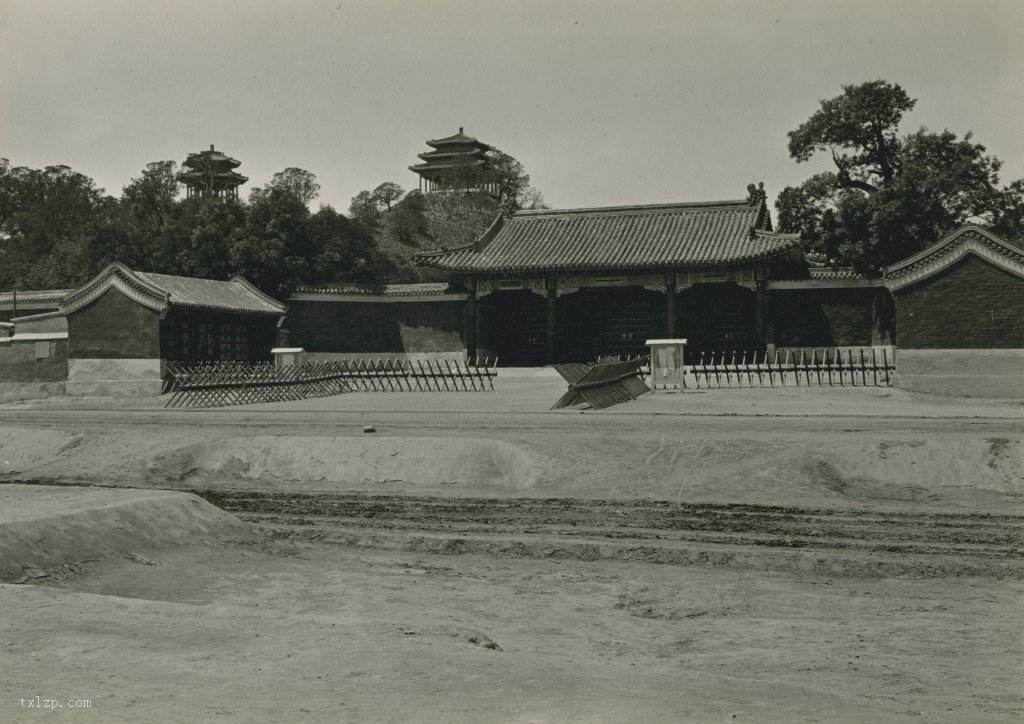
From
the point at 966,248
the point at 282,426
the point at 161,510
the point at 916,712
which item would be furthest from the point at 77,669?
the point at 966,248

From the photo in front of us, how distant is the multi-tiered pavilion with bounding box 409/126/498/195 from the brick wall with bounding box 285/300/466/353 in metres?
18.8

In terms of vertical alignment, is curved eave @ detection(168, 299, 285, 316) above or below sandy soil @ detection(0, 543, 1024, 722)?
above

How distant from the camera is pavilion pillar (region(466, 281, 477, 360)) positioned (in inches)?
1058

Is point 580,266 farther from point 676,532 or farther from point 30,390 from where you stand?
point 676,532

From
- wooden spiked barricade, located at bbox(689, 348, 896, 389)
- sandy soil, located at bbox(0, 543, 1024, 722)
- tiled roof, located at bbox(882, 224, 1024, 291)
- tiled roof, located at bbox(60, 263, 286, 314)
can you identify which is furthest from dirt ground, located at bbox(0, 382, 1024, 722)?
tiled roof, located at bbox(60, 263, 286, 314)

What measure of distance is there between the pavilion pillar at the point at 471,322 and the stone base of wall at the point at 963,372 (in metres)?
11.6

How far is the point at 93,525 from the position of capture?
7.66 m

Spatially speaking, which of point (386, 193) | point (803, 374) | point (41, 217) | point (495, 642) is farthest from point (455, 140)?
point (495, 642)

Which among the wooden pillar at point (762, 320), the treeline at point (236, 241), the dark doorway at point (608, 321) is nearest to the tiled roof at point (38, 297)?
the treeline at point (236, 241)

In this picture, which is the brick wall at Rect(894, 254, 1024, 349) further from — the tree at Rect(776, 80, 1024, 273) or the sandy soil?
the sandy soil

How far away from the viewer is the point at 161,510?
27.8 ft

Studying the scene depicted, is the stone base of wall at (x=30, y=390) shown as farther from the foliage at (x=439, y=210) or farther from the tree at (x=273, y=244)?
the foliage at (x=439, y=210)

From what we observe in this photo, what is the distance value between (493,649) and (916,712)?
2.07 metres

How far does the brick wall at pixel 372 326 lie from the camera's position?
1093 inches
